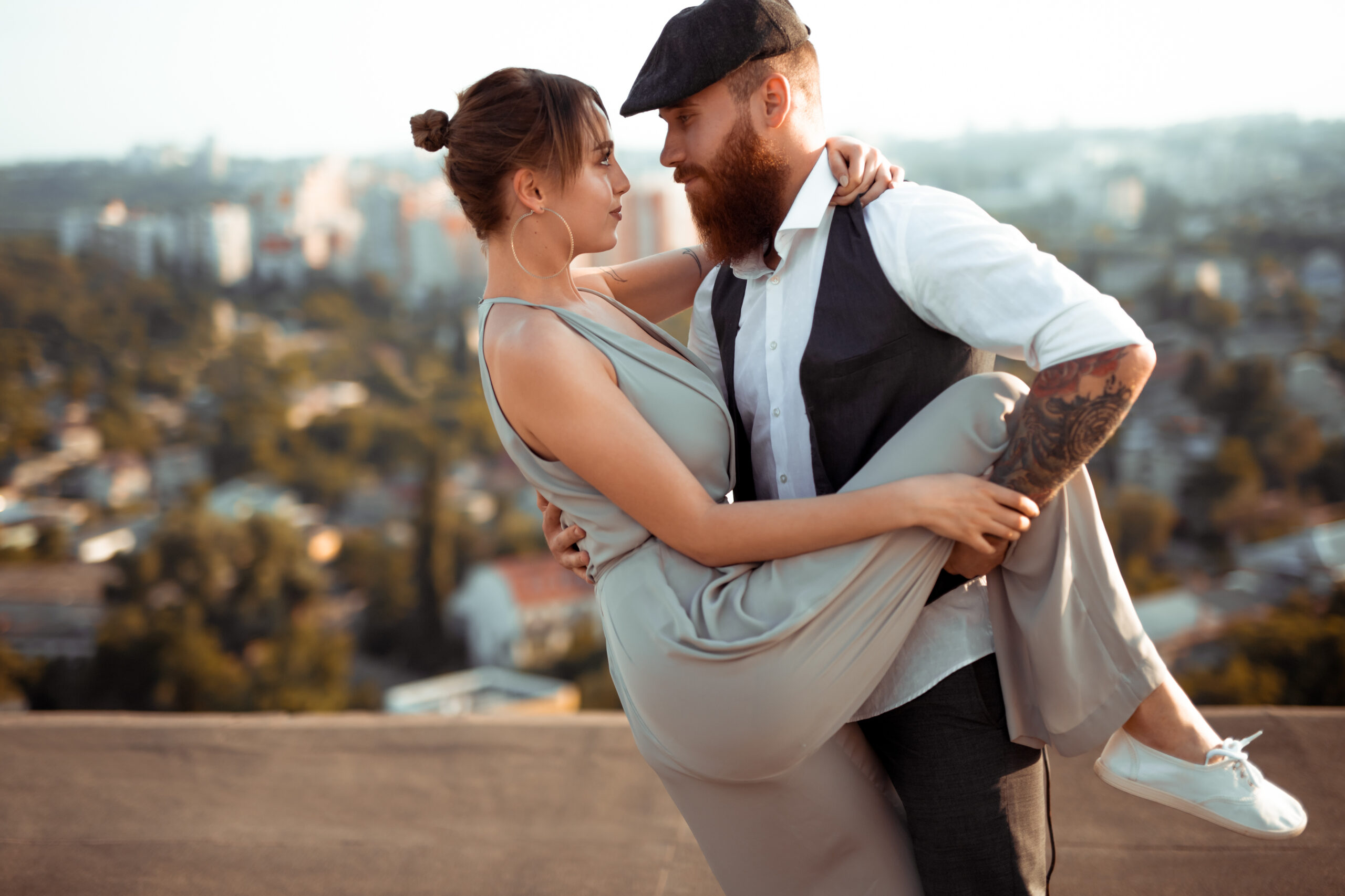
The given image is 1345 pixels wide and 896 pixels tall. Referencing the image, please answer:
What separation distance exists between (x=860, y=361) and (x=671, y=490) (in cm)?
28

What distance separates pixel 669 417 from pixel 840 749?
0.46m

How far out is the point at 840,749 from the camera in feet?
4.12

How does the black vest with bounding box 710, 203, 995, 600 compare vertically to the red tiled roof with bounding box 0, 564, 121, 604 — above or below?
above

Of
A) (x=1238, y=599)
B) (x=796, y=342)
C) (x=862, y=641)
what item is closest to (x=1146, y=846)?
(x=862, y=641)

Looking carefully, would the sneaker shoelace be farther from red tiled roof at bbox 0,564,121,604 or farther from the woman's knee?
red tiled roof at bbox 0,564,121,604

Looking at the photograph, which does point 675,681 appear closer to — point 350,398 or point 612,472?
point 612,472

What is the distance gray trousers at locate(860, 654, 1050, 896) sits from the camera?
1.17m

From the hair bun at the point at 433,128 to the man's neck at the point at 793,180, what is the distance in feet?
1.49

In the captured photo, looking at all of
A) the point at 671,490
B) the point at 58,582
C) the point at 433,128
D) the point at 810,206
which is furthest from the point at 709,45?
the point at 58,582

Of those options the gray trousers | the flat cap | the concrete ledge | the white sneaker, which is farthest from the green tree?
the flat cap

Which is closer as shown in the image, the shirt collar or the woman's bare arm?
the woman's bare arm

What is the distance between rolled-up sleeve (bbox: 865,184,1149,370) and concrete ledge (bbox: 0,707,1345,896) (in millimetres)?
1189

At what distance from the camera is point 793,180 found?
1378 mm

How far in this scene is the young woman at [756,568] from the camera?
1116 millimetres
